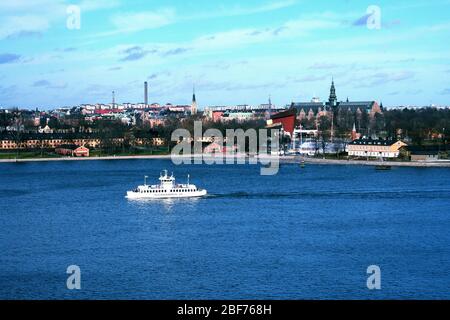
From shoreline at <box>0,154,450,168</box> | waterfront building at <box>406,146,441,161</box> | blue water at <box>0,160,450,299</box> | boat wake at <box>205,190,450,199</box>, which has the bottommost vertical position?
blue water at <box>0,160,450,299</box>

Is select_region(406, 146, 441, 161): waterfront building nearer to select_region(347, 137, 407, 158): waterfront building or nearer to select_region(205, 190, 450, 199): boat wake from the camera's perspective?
select_region(347, 137, 407, 158): waterfront building

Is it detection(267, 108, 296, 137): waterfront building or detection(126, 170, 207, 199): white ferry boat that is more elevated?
detection(267, 108, 296, 137): waterfront building

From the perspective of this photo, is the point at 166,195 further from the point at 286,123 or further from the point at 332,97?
the point at 332,97

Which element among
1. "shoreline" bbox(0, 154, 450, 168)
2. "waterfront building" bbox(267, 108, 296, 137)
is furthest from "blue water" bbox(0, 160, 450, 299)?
"waterfront building" bbox(267, 108, 296, 137)

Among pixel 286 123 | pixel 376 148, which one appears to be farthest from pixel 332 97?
pixel 376 148

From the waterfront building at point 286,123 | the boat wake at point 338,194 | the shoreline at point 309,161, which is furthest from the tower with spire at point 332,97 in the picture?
the boat wake at point 338,194
